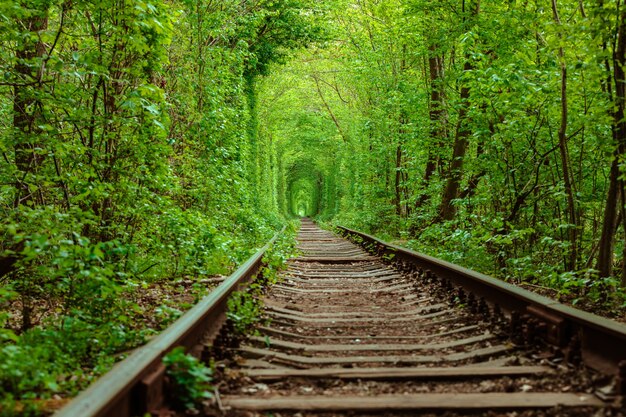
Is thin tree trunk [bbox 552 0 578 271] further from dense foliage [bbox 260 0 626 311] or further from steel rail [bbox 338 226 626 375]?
steel rail [bbox 338 226 626 375]

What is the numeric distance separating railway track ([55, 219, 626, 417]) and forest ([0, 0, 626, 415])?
533mm

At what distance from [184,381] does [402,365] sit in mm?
1468

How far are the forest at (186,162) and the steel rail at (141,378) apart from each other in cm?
44

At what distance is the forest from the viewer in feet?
13.0

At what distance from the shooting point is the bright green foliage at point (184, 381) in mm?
2391

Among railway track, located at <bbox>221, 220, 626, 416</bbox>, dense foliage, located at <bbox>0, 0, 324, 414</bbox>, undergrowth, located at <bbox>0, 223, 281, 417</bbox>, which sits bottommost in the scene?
railway track, located at <bbox>221, 220, 626, 416</bbox>

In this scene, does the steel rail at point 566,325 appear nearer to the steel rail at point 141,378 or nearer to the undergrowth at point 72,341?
the steel rail at point 141,378

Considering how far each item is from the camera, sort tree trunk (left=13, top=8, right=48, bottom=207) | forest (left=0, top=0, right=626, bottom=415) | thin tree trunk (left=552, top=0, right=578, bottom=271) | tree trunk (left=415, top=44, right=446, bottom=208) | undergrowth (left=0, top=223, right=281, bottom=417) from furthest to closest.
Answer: tree trunk (left=415, top=44, right=446, bottom=208)
thin tree trunk (left=552, top=0, right=578, bottom=271)
tree trunk (left=13, top=8, right=48, bottom=207)
forest (left=0, top=0, right=626, bottom=415)
undergrowth (left=0, top=223, right=281, bottom=417)

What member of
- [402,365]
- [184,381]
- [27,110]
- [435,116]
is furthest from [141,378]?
[435,116]

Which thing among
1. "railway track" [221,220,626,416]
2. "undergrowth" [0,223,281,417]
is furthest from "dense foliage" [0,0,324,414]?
"railway track" [221,220,626,416]

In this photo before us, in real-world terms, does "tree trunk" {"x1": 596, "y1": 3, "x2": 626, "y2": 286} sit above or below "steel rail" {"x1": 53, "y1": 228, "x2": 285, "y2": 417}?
above

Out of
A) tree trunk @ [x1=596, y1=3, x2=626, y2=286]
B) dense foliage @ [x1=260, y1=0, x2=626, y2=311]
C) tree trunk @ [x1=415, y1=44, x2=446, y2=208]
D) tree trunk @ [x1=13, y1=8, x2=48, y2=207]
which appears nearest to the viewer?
tree trunk @ [x1=596, y1=3, x2=626, y2=286]

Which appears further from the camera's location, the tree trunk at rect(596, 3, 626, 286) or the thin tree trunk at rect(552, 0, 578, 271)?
the thin tree trunk at rect(552, 0, 578, 271)

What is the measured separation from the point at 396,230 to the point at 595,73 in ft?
40.1
